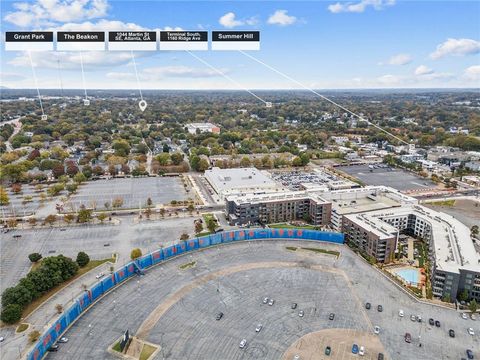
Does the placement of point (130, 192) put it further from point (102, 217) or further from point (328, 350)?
point (328, 350)

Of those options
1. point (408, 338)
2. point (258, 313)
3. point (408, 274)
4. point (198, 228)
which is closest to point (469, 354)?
point (408, 338)

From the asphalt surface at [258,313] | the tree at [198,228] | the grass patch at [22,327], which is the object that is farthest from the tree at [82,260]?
the tree at [198,228]

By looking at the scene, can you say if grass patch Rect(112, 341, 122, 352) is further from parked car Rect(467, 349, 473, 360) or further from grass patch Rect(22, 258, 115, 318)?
parked car Rect(467, 349, 473, 360)

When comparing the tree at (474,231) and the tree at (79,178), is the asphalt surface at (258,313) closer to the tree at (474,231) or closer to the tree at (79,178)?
the tree at (474,231)

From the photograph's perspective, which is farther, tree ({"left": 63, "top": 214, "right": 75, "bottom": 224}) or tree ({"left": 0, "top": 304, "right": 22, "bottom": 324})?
tree ({"left": 63, "top": 214, "right": 75, "bottom": 224})

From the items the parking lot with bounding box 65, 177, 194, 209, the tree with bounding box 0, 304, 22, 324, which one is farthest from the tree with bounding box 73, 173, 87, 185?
the tree with bounding box 0, 304, 22, 324

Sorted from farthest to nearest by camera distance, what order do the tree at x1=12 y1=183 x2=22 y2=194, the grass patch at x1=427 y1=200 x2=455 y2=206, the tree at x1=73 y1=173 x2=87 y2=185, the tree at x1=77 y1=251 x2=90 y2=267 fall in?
the tree at x1=73 y1=173 x2=87 y2=185 → the tree at x1=12 y1=183 x2=22 y2=194 → the grass patch at x1=427 y1=200 x2=455 y2=206 → the tree at x1=77 y1=251 x2=90 y2=267
